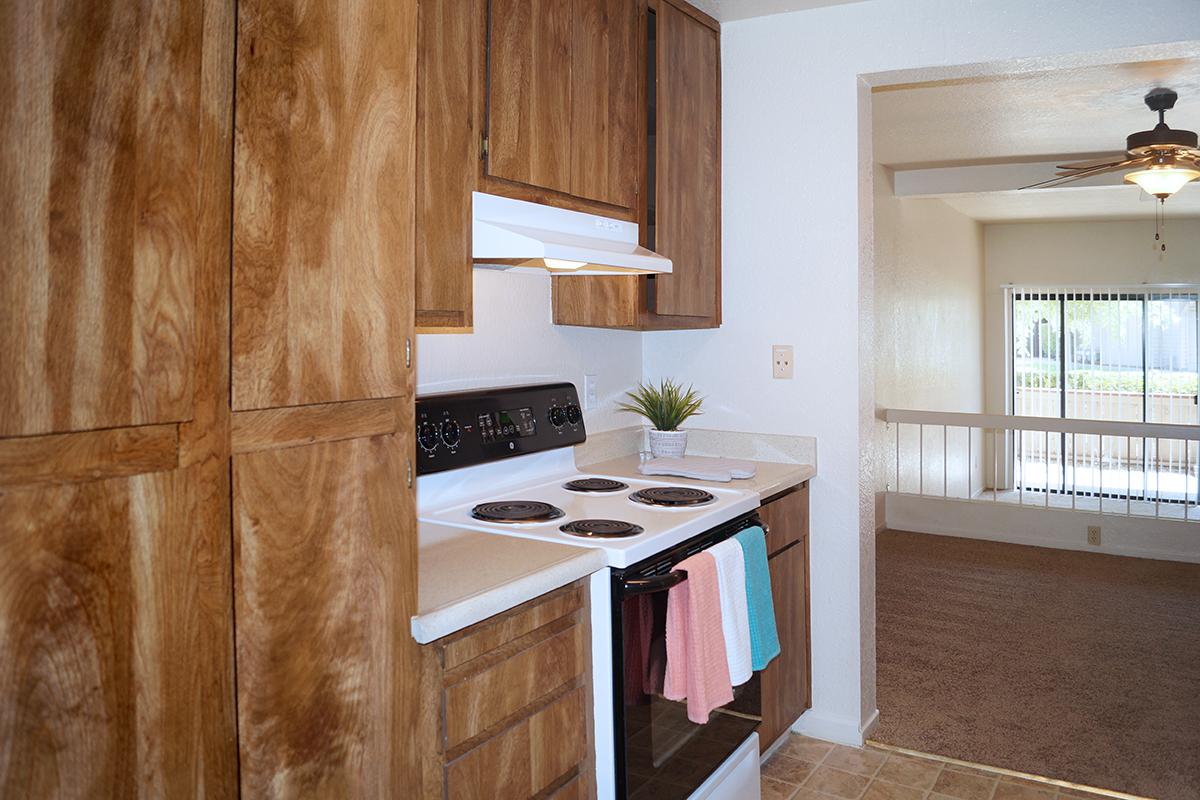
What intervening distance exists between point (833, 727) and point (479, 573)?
6.03 feet

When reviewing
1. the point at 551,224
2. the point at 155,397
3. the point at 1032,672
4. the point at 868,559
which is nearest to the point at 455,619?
the point at 155,397

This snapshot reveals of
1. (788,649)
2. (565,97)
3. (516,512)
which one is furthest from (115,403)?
(788,649)

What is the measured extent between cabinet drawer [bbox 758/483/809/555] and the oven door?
0.68 metres

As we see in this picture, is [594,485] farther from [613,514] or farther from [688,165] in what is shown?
[688,165]

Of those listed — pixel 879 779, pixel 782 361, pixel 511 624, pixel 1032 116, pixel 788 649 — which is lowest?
pixel 879 779

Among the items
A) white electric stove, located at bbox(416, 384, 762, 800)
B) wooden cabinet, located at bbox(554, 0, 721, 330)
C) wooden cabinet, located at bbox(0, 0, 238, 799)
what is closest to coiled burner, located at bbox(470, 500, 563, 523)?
white electric stove, located at bbox(416, 384, 762, 800)

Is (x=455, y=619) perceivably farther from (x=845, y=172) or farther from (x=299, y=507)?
(x=845, y=172)

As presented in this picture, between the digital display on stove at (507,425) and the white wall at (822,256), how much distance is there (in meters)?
0.95

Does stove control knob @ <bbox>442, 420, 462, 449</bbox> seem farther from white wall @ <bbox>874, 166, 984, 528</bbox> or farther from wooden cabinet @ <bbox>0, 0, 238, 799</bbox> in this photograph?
white wall @ <bbox>874, 166, 984, 528</bbox>

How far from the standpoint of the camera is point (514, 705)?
1.66 metres

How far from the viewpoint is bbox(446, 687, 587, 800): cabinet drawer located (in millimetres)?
1558

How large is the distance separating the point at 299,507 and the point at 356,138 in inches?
21.5

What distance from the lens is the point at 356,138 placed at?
131cm

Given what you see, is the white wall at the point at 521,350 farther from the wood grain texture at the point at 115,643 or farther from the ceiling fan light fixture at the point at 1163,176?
the ceiling fan light fixture at the point at 1163,176
